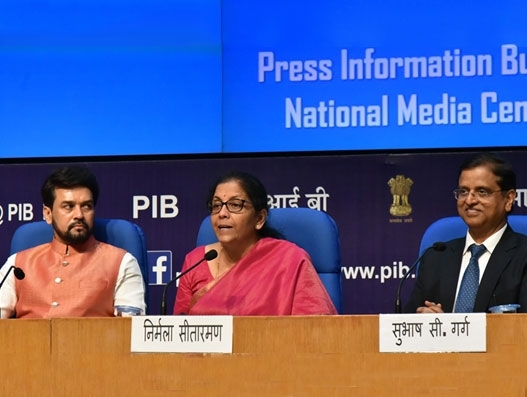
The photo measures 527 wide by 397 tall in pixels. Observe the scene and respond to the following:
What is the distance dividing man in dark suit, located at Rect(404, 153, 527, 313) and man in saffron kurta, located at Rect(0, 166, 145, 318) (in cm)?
89

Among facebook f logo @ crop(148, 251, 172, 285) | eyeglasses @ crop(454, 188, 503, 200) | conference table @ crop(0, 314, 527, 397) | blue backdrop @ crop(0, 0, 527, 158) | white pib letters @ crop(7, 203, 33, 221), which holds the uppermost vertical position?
blue backdrop @ crop(0, 0, 527, 158)

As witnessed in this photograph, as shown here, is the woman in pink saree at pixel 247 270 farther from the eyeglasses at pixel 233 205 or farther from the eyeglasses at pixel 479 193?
the eyeglasses at pixel 479 193

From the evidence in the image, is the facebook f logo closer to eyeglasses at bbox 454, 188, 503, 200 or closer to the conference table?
eyeglasses at bbox 454, 188, 503, 200

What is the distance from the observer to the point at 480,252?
3.43 metres

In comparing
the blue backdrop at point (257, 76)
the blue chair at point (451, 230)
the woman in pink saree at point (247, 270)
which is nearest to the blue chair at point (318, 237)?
the woman in pink saree at point (247, 270)

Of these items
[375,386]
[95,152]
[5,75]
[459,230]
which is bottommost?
[375,386]

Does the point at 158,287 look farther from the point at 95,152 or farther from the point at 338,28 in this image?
the point at 338,28

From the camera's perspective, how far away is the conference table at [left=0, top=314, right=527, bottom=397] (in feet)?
7.67

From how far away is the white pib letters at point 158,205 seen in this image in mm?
4750

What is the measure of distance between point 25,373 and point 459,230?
1.52 metres

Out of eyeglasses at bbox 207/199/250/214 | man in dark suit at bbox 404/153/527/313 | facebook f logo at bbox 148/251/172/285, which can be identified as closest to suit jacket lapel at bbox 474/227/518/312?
man in dark suit at bbox 404/153/527/313

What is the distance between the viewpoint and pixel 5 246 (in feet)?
15.7

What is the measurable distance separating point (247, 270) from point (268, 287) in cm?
10

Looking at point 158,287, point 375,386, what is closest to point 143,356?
point 375,386
